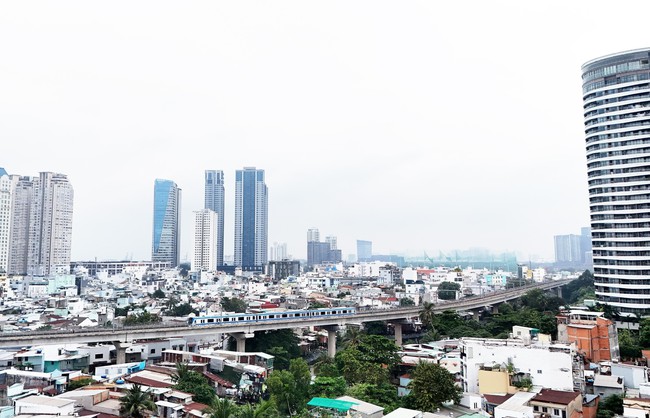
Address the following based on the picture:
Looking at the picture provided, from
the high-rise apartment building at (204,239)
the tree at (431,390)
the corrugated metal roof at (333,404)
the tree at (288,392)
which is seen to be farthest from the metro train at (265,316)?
the high-rise apartment building at (204,239)

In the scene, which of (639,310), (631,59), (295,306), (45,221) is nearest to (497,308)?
(639,310)

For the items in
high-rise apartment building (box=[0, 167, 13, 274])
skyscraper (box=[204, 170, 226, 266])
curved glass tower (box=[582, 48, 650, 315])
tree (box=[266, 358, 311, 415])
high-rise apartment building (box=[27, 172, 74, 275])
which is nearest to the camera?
tree (box=[266, 358, 311, 415])

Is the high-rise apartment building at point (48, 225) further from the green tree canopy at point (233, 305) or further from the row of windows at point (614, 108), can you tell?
the row of windows at point (614, 108)

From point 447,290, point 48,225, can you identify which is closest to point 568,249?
point 447,290

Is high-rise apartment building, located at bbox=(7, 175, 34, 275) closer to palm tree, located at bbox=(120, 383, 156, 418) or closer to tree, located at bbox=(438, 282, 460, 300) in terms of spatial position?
tree, located at bbox=(438, 282, 460, 300)

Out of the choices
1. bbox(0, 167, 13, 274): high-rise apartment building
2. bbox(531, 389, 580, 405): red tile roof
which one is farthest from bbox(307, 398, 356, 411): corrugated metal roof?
bbox(0, 167, 13, 274): high-rise apartment building

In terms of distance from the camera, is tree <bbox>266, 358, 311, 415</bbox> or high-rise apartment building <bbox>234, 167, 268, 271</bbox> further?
high-rise apartment building <bbox>234, 167, 268, 271</bbox>
